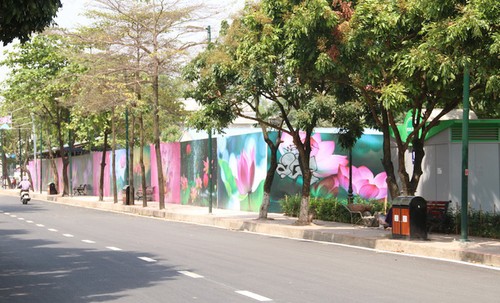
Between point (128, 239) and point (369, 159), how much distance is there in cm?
1223

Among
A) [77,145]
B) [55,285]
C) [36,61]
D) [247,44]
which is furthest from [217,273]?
[77,145]

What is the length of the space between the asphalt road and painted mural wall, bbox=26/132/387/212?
921 centimetres

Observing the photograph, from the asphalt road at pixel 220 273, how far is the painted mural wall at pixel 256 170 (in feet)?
30.2

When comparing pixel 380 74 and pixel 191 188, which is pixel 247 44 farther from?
pixel 191 188

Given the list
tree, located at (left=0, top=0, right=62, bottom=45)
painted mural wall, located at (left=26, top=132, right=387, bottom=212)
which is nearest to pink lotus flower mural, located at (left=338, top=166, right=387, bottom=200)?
painted mural wall, located at (left=26, top=132, right=387, bottom=212)

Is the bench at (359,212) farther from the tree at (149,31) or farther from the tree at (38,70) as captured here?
the tree at (38,70)

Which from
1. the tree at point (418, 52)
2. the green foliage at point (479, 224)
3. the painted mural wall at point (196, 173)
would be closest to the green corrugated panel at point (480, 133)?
the tree at point (418, 52)

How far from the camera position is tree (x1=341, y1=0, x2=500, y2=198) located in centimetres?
1434

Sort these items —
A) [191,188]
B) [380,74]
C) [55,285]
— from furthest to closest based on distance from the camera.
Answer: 1. [191,188]
2. [380,74]
3. [55,285]

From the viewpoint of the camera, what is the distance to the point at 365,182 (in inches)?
1118

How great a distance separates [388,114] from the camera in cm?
1900

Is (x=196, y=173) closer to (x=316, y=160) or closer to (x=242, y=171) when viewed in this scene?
(x=242, y=171)

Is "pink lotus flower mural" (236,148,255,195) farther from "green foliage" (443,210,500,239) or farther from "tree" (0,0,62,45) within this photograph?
"tree" (0,0,62,45)

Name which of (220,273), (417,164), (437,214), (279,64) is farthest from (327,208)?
(220,273)
